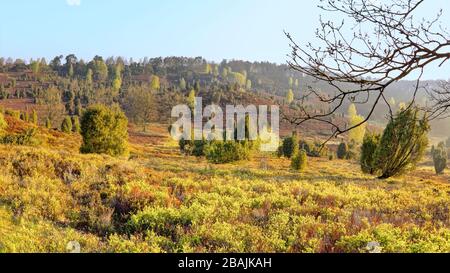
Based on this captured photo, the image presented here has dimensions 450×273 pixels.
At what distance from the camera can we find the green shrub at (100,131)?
1371 inches

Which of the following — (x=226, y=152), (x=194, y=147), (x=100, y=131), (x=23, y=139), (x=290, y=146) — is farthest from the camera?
(x=290, y=146)

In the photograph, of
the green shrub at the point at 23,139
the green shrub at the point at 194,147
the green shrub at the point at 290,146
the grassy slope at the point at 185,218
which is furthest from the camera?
the green shrub at the point at 290,146

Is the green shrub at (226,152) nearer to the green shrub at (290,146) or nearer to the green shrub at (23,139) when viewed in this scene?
the green shrub at (23,139)

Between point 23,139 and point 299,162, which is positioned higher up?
point 23,139

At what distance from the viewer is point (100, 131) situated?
35.1m

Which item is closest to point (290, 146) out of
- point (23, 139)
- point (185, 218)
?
point (23, 139)

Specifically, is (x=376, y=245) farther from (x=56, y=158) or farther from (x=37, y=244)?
(x=56, y=158)

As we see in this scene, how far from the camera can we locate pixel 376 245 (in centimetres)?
716

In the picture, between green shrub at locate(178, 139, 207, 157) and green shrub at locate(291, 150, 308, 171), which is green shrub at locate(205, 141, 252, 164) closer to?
green shrub at locate(291, 150, 308, 171)

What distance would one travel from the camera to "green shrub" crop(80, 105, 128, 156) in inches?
1371

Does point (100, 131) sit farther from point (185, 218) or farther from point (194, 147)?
point (185, 218)

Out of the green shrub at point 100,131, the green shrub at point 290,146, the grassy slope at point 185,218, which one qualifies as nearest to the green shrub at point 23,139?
the green shrub at point 100,131
